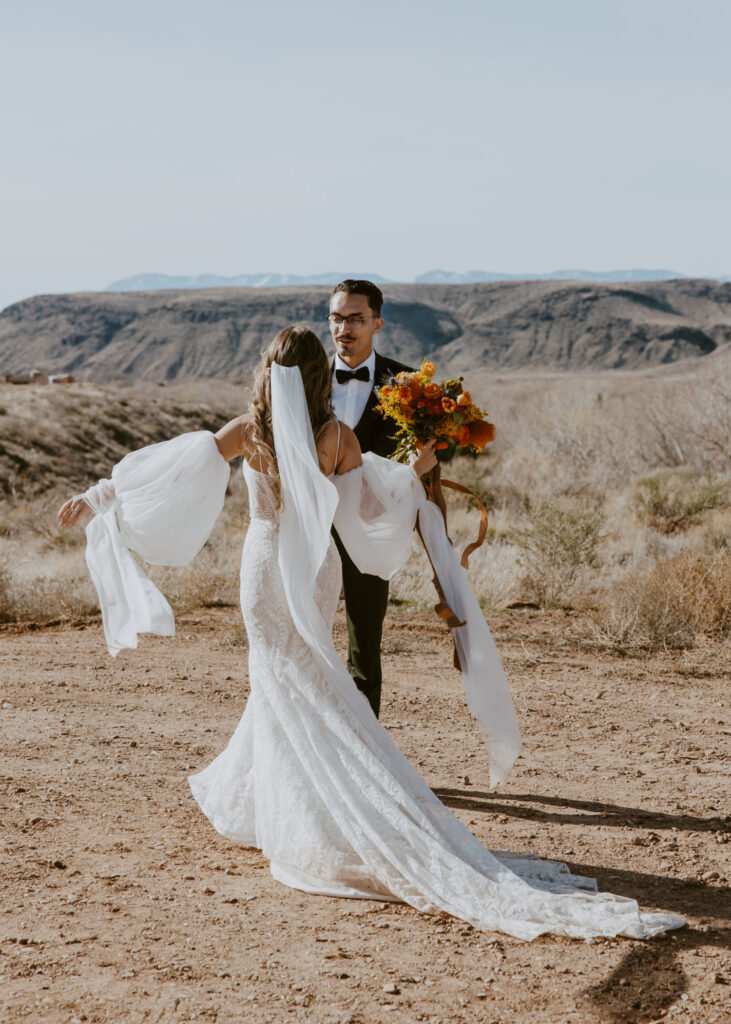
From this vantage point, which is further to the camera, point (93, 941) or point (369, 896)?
point (369, 896)

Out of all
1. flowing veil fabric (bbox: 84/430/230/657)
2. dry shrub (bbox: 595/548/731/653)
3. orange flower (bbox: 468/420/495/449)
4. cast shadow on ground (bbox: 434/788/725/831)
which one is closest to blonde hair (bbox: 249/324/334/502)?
flowing veil fabric (bbox: 84/430/230/657)

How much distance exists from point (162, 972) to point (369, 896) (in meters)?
0.85

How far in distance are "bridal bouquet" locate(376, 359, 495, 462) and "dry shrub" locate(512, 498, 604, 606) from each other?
594 centimetres

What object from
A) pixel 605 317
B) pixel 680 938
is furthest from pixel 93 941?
pixel 605 317

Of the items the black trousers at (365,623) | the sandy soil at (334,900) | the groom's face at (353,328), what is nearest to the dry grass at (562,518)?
the sandy soil at (334,900)

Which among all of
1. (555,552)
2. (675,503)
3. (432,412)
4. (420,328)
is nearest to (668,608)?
(555,552)

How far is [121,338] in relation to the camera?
362 feet

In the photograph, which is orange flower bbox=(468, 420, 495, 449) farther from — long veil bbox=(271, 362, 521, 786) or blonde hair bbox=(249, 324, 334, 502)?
blonde hair bbox=(249, 324, 334, 502)

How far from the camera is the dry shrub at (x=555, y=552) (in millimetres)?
10523

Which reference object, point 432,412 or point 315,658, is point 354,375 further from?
point 315,658

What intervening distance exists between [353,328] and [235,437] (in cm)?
98

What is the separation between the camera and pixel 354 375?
522cm

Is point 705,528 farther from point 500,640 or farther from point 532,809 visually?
point 532,809

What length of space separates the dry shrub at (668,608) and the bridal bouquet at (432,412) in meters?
4.52
